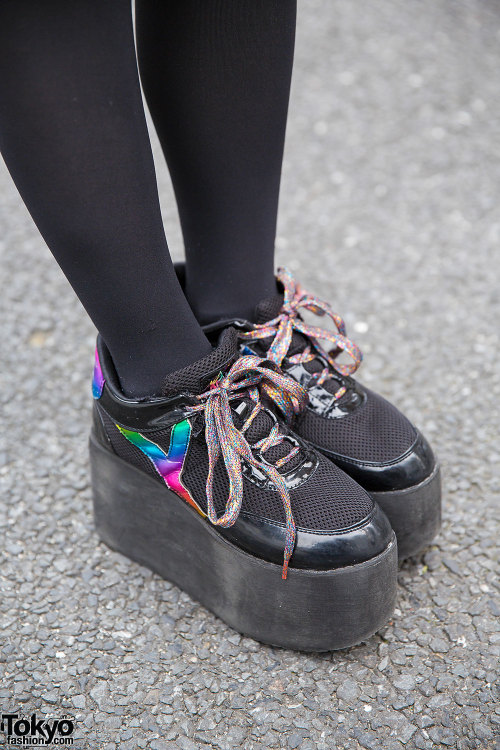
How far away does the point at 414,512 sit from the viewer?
101 cm

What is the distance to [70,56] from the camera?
0.73m

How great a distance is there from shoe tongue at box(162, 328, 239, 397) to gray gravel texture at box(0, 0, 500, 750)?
332 mm

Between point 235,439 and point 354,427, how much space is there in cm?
19

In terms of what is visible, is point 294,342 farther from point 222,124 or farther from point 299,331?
point 222,124

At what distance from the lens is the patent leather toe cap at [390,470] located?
989 millimetres

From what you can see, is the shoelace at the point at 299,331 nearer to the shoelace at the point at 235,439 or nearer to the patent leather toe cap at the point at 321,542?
the shoelace at the point at 235,439

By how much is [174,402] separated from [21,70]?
40 centimetres

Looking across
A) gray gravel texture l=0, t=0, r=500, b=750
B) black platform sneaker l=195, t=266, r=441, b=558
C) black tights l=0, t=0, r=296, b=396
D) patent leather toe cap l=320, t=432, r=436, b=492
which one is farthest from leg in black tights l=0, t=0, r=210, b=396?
gray gravel texture l=0, t=0, r=500, b=750

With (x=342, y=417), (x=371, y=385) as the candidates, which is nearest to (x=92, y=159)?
(x=342, y=417)

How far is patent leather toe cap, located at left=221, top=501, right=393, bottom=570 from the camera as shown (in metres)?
0.89

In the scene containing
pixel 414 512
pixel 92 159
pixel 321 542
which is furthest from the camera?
pixel 414 512

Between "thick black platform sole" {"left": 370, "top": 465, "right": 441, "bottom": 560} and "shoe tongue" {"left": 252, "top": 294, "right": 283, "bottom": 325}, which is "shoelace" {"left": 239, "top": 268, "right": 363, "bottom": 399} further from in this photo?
"thick black platform sole" {"left": 370, "top": 465, "right": 441, "bottom": 560}

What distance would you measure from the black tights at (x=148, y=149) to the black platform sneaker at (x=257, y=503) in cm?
6

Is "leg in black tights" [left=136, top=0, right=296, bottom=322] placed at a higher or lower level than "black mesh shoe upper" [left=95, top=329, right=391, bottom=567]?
higher
